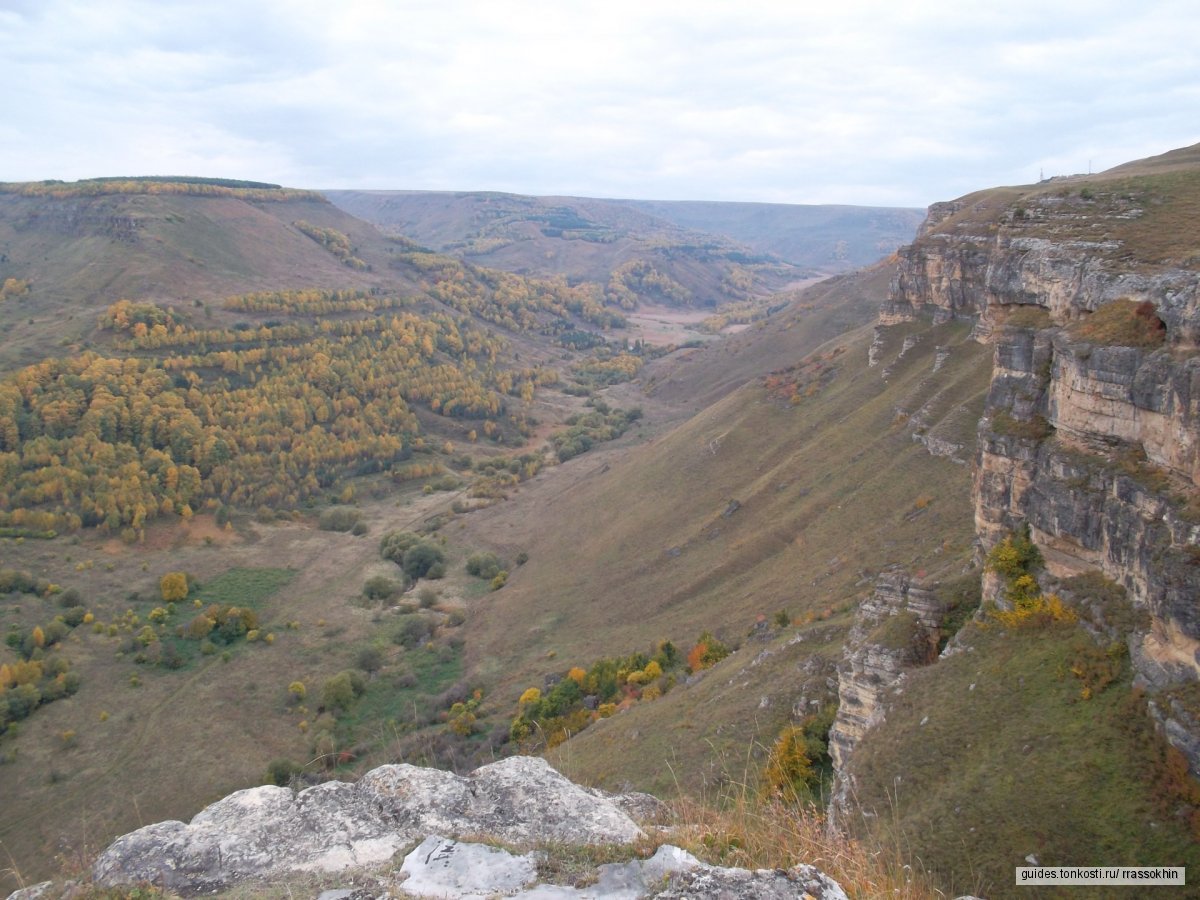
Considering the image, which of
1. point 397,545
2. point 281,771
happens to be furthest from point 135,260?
point 281,771

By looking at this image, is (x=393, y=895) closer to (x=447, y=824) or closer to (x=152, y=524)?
(x=447, y=824)

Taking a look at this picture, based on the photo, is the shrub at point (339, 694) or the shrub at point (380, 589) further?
the shrub at point (380, 589)

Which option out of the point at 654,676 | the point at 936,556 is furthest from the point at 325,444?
the point at 936,556

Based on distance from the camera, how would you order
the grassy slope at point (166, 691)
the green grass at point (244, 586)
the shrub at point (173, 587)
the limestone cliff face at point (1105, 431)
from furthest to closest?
the green grass at point (244, 586)
the shrub at point (173, 587)
the grassy slope at point (166, 691)
the limestone cliff face at point (1105, 431)

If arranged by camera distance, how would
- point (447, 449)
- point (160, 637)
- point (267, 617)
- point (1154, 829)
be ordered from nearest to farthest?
point (1154, 829) < point (160, 637) < point (267, 617) < point (447, 449)

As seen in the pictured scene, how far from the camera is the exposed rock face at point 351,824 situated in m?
8.25

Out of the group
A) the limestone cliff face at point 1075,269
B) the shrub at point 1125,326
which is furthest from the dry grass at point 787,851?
the shrub at point 1125,326

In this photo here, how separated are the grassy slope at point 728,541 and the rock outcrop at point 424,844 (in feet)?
60.3

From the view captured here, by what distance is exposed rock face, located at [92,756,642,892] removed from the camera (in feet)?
27.1

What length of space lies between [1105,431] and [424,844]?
20711 mm

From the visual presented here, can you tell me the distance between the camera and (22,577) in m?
65.2

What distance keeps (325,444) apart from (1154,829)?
3846 inches

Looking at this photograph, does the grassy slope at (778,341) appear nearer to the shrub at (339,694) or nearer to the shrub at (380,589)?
the shrub at (380,589)

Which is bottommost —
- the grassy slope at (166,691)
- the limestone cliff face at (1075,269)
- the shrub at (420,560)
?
the grassy slope at (166,691)
